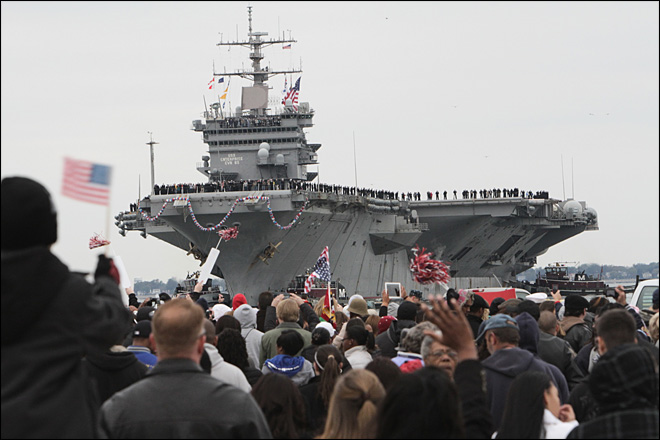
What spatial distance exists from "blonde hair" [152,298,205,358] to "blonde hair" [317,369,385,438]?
63 cm

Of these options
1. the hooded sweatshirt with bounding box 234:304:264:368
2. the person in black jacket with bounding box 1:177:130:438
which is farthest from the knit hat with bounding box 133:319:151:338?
the person in black jacket with bounding box 1:177:130:438

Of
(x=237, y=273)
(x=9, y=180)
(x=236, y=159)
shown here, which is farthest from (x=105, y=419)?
(x=236, y=159)

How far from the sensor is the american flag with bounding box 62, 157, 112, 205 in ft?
12.0

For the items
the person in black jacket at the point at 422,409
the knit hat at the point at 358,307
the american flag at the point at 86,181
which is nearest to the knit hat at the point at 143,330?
the american flag at the point at 86,181

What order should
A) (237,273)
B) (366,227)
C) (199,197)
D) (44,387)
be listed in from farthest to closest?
1. (366,227)
2. (237,273)
3. (199,197)
4. (44,387)

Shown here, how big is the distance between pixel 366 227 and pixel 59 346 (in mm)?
35407

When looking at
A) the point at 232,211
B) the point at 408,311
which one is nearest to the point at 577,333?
the point at 408,311

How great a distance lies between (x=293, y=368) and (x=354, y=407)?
258cm

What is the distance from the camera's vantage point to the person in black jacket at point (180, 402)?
12.6ft

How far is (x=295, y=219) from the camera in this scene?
108 feet

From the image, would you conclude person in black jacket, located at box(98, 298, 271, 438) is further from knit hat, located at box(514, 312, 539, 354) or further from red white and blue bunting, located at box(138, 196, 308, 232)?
red white and blue bunting, located at box(138, 196, 308, 232)

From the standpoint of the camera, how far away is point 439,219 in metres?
42.1

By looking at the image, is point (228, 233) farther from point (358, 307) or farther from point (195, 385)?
point (195, 385)

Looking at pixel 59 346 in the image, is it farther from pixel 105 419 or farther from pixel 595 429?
pixel 595 429
